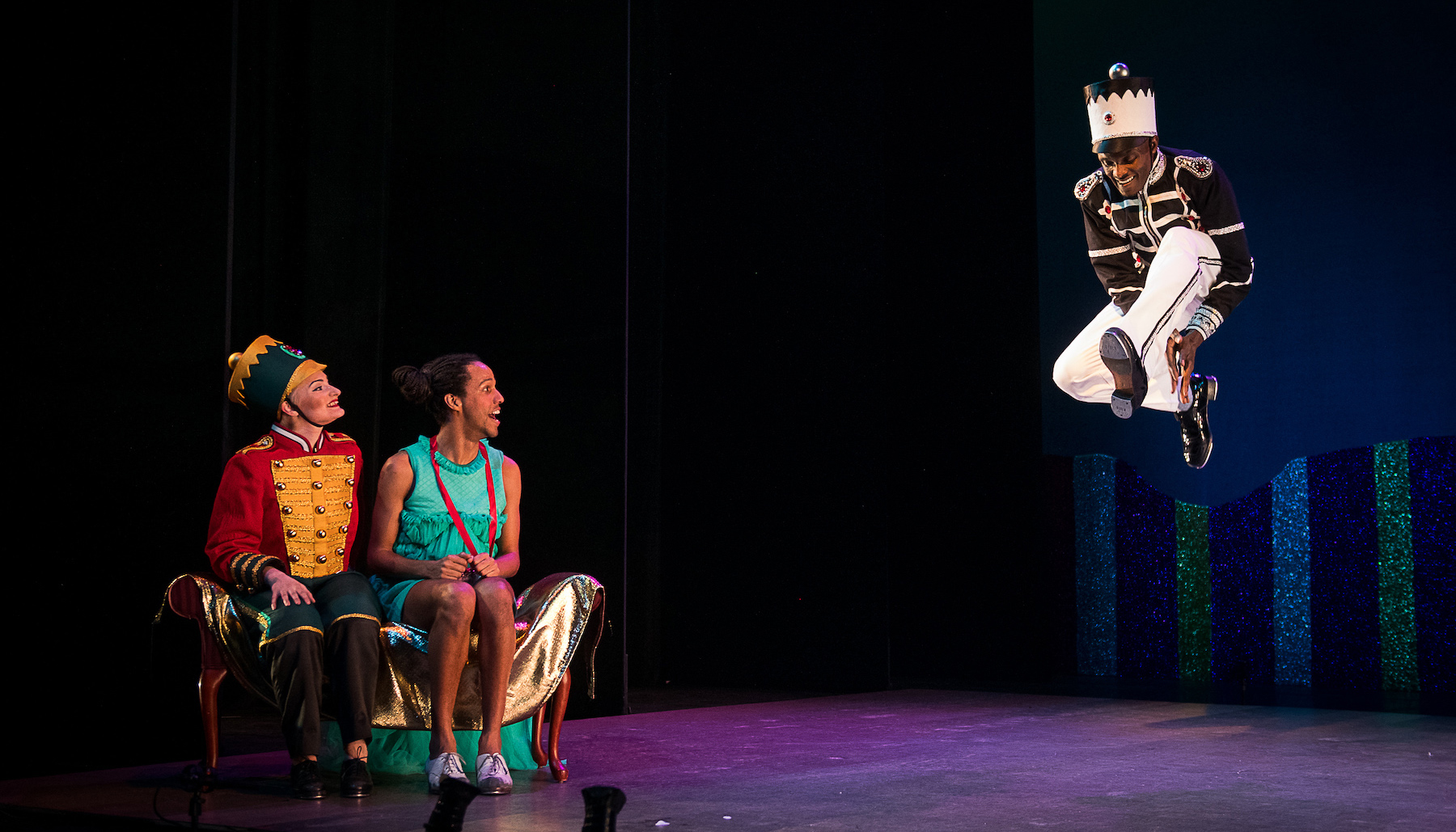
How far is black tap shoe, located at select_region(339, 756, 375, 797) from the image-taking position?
10.2 ft

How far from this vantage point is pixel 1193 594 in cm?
626

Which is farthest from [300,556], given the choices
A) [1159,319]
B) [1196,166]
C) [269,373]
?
[1196,166]

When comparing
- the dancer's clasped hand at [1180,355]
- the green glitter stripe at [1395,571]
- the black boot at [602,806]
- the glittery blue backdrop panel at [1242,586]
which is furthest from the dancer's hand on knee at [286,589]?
the green glitter stripe at [1395,571]

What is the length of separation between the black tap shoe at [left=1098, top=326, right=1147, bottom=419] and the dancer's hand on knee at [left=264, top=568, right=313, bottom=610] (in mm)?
2005

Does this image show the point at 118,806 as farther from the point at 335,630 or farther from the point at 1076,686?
the point at 1076,686

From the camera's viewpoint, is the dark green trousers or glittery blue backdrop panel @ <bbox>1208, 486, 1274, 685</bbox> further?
glittery blue backdrop panel @ <bbox>1208, 486, 1274, 685</bbox>

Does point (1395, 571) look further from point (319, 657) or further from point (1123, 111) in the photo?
point (319, 657)

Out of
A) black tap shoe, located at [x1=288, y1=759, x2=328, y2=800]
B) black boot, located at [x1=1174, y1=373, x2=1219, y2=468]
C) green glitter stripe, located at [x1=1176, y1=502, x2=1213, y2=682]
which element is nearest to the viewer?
black tap shoe, located at [x1=288, y1=759, x2=328, y2=800]

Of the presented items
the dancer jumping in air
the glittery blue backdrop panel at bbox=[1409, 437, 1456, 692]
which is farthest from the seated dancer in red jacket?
the glittery blue backdrop panel at bbox=[1409, 437, 1456, 692]

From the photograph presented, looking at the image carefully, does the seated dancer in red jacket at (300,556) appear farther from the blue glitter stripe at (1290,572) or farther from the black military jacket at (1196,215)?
the blue glitter stripe at (1290,572)

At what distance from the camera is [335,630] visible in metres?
3.21

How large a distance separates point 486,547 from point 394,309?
134 centimetres

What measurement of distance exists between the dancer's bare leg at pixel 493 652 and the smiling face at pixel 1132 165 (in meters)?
1.86

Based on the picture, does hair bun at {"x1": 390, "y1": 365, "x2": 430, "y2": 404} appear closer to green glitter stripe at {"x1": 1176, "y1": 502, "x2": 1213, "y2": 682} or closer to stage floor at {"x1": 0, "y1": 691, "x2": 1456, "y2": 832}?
stage floor at {"x1": 0, "y1": 691, "x2": 1456, "y2": 832}
